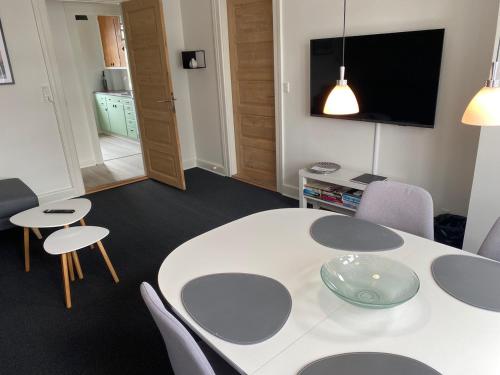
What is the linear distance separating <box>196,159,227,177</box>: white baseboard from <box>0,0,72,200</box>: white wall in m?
Answer: 1.74

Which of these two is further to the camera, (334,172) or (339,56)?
(334,172)

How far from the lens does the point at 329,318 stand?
118 centimetres

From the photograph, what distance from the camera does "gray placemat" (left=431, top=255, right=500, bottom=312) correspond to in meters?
1.22

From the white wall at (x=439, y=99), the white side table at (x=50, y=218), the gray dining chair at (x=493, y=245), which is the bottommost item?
the white side table at (x=50, y=218)

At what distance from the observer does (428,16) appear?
2.53 meters

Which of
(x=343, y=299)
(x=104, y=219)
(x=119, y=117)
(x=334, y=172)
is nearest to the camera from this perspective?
(x=343, y=299)

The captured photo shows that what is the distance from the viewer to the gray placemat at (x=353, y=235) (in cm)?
160

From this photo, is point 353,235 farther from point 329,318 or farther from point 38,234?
point 38,234

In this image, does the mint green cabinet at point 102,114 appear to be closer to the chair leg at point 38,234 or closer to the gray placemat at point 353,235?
the chair leg at point 38,234

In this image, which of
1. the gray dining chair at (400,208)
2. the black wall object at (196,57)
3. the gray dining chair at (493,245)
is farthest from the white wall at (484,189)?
the black wall object at (196,57)

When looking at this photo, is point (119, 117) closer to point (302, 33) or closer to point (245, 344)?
point (302, 33)

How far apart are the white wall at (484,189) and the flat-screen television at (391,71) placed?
1.21 ft

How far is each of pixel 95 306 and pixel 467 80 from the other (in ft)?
9.36

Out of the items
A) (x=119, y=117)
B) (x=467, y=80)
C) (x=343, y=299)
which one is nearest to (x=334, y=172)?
(x=467, y=80)
